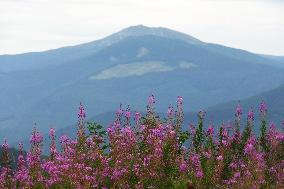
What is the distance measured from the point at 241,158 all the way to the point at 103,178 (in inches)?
143

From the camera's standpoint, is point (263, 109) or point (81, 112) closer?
point (81, 112)

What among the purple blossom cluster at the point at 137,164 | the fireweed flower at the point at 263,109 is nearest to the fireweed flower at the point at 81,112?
the purple blossom cluster at the point at 137,164

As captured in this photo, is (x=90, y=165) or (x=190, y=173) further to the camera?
(x=90, y=165)

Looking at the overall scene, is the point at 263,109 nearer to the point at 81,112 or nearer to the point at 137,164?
the point at 81,112

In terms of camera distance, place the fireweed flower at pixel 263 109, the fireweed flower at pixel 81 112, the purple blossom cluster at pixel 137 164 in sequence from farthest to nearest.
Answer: the fireweed flower at pixel 263 109
the fireweed flower at pixel 81 112
the purple blossom cluster at pixel 137 164

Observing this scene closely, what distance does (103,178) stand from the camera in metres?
7.98

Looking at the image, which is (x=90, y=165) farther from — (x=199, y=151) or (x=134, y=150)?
(x=199, y=151)

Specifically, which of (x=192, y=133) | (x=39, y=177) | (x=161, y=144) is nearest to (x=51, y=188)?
(x=39, y=177)

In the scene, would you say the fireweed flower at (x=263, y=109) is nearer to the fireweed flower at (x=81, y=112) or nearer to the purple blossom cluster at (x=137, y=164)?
the purple blossom cluster at (x=137, y=164)

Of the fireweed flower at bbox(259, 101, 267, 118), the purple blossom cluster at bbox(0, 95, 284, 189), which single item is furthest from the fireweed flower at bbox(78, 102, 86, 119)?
the fireweed flower at bbox(259, 101, 267, 118)

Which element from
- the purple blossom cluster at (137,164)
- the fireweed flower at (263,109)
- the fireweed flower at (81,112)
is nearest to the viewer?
the purple blossom cluster at (137,164)

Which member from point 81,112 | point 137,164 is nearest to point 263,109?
point 81,112

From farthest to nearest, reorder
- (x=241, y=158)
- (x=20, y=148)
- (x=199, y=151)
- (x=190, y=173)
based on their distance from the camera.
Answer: (x=241, y=158), (x=199, y=151), (x=20, y=148), (x=190, y=173)

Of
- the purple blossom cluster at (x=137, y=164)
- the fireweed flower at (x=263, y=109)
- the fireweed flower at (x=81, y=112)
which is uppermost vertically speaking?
the fireweed flower at (x=81, y=112)
